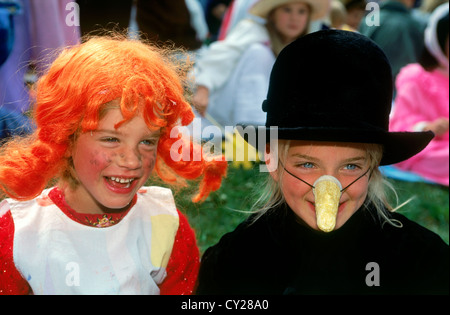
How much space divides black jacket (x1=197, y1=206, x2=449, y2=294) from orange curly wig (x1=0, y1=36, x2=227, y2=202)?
17.7 inches

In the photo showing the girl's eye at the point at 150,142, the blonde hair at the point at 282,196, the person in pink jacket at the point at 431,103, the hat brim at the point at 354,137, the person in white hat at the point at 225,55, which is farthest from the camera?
the person in white hat at the point at 225,55

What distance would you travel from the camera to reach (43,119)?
1.62m

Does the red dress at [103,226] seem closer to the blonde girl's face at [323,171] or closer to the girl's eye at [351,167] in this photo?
the blonde girl's face at [323,171]

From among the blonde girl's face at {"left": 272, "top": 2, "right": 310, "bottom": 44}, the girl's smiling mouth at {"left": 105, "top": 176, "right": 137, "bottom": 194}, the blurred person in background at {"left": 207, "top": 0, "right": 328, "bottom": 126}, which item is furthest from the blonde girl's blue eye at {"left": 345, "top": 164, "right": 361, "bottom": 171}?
the blonde girl's face at {"left": 272, "top": 2, "right": 310, "bottom": 44}

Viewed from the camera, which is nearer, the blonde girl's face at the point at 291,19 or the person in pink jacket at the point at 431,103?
the blonde girl's face at the point at 291,19

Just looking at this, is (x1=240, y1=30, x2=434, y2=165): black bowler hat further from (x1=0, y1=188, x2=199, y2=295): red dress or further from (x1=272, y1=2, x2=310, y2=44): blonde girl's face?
(x1=272, y1=2, x2=310, y2=44): blonde girl's face

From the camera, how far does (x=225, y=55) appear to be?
3.93 metres

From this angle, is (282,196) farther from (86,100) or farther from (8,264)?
(8,264)

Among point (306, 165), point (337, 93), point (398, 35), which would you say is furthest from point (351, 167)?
point (398, 35)

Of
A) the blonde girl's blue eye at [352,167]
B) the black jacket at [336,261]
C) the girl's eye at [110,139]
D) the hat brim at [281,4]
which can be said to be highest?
the hat brim at [281,4]

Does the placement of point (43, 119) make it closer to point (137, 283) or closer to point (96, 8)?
point (137, 283)

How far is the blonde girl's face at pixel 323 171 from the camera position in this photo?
5.28ft

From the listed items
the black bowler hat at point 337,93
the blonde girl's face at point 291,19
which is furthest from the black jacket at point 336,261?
the blonde girl's face at point 291,19

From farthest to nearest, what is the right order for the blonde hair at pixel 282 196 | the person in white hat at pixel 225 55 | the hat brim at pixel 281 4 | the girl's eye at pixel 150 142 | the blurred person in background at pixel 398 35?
the blurred person in background at pixel 398 35 → the person in white hat at pixel 225 55 → the hat brim at pixel 281 4 → the blonde hair at pixel 282 196 → the girl's eye at pixel 150 142
